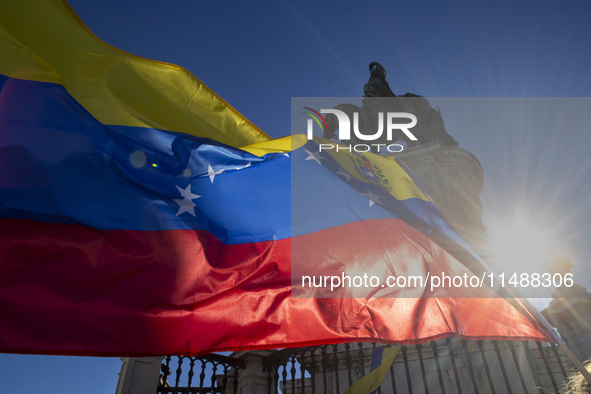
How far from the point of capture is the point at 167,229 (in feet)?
14.0

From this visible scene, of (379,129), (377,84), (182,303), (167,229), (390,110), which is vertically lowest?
(182,303)

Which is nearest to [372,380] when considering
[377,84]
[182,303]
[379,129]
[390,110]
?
[182,303]

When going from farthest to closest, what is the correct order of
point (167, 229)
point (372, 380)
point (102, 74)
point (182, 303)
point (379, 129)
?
point (379, 129), point (372, 380), point (102, 74), point (167, 229), point (182, 303)

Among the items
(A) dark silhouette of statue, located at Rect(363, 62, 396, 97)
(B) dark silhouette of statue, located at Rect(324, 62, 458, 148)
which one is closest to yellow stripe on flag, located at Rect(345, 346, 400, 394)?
(B) dark silhouette of statue, located at Rect(324, 62, 458, 148)

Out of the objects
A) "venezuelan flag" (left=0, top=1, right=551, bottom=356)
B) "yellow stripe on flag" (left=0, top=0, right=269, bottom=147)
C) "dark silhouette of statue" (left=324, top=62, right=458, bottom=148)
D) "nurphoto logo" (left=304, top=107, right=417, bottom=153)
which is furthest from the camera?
"dark silhouette of statue" (left=324, top=62, right=458, bottom=148)

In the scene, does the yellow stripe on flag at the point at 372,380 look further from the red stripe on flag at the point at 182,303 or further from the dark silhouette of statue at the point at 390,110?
the dark silhouette of statue at the point at 390,110

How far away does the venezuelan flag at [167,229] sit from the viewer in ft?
12.0

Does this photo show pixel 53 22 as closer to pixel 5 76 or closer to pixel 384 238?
pixel 5 76

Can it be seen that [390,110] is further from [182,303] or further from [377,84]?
[182,303]

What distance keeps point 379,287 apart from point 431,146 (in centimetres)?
606

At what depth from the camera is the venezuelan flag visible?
3654 mm

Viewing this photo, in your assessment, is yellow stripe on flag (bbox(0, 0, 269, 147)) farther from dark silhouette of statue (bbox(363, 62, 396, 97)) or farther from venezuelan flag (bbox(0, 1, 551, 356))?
dark silhouette of statue (bbox(363, 62, 396, 97))

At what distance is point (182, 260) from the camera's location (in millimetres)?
4160

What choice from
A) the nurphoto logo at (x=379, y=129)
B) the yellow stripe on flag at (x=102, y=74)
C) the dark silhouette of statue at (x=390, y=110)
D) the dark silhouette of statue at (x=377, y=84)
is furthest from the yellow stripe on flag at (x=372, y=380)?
the dark silhouette of statue at (x=377, y=84)
